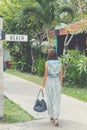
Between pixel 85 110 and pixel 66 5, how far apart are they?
866 cm

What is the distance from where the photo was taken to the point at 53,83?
9.20m

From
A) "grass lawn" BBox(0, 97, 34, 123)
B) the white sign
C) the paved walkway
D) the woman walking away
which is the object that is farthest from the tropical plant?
the woman walking away

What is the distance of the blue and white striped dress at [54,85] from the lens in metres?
9.17

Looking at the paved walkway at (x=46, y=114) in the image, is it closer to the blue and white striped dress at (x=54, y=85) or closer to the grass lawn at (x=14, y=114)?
the grass lawn at (x=14, y=114)

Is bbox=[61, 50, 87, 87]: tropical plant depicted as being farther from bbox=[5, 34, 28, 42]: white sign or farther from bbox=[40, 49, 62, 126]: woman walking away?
bbox=[40, 49, 62, 126]: woman walking away

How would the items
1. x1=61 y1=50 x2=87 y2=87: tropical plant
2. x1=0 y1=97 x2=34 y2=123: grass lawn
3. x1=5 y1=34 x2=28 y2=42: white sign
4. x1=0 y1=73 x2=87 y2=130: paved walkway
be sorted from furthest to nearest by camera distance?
1. x1=61 y1=50 x2=87 y2=87: tropical plant
2. x1=5 y1=34 x2=28 y2=42: white sign
3. x1=0 y1=97 x2=34 y2=123: grass lawn
4. x1=0 y1=73 x2=87 y2=130: paved walkway

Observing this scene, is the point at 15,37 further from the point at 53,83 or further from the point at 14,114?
the point at 14,114

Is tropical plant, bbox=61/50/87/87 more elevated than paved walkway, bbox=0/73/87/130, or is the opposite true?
tropical plant, bbox=61/50/87/87

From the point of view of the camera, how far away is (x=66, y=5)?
60.9ft

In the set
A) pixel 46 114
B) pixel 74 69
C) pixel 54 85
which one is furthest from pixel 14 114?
pixel 74 69

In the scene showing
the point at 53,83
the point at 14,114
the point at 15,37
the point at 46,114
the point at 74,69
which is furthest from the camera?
the point at 74,69

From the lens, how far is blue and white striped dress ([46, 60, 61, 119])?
30.1ft

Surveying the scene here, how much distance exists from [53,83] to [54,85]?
0.05 metres

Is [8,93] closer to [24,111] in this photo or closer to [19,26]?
[24,111]
